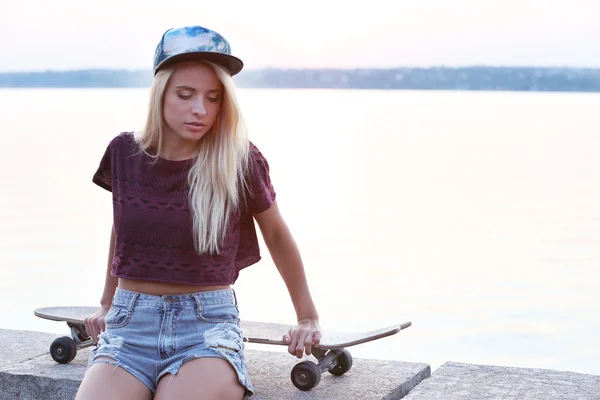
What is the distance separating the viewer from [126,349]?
324 cm

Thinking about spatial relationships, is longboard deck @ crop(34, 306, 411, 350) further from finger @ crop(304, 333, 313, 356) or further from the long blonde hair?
the long blonde hair

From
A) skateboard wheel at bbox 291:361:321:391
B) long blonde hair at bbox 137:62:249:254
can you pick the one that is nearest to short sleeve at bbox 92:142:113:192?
long blonde hair at bbox 137:62:249:254

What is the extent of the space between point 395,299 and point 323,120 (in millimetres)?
28735

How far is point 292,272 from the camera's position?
3.52 meters

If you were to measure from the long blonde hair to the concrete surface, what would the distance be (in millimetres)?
963

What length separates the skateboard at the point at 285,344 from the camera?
12.2 feet

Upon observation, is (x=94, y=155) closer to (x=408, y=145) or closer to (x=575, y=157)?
(x=408, y=145)

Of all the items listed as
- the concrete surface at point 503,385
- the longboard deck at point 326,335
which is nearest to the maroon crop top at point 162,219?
the longboard deck at point 326,335

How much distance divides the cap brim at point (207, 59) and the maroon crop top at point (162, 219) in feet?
0.91

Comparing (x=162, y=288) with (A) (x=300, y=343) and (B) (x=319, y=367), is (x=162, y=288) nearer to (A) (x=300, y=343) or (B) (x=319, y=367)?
(A) (x=300, y=343)

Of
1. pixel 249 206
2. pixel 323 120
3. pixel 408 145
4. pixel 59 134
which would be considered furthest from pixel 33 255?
pixel 323 120

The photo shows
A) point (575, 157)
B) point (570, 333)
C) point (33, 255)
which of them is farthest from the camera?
point (575, 157)

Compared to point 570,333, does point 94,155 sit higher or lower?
higher

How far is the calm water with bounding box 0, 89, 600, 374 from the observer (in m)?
7.07
